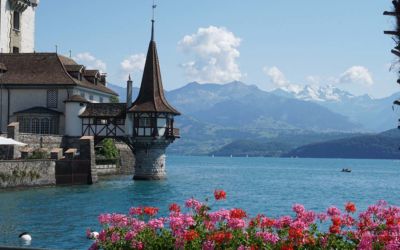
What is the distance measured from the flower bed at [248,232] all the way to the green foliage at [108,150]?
57.5m

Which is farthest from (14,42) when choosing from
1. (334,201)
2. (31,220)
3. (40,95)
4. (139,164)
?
(31,220)

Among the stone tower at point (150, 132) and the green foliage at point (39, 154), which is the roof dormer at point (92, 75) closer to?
the stone tower at point (150, 132)

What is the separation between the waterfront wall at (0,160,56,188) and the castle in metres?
11.6

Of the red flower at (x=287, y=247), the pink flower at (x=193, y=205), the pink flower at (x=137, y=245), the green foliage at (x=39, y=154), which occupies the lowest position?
the pink flower at (x=137, y=245)

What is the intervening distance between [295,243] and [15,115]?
54.6 meters

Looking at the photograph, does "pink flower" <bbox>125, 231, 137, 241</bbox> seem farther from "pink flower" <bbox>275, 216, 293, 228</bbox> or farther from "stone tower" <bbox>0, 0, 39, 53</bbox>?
"stone tower" <bbox>0, 0, 39, 53</bbox>

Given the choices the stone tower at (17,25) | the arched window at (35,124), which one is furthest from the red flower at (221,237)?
the stone tower at (17,25)

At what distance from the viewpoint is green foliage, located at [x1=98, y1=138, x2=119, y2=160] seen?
68.2 meters

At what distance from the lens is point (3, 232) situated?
2700 cm

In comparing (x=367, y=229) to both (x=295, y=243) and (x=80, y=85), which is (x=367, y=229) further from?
(x=80, y=85)

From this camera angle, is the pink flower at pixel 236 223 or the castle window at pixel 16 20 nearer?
the pink flower at pixel 236 223


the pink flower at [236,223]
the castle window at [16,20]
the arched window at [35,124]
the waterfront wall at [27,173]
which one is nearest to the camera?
the pink flower at [236,223]

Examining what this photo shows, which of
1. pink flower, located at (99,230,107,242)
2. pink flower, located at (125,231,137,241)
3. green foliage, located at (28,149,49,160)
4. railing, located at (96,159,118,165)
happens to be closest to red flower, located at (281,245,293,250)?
pink flower, located at (125,231,137,241)

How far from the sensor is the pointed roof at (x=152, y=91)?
197ft
